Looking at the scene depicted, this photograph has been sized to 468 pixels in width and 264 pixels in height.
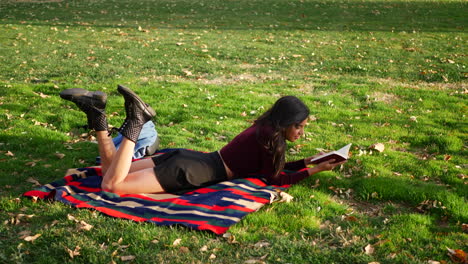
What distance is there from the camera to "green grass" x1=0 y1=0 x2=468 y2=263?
450 centimetres

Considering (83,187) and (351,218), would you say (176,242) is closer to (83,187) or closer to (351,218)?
(83,187)

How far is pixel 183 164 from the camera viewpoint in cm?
530

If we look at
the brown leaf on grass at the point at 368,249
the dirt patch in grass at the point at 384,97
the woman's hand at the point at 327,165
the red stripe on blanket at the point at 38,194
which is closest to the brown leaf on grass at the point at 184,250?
the brown leaf on grass at the point at 368,249

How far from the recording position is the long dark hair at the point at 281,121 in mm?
5113

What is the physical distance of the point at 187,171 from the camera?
5.32m

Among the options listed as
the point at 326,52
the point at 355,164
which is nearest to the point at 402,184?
the point at 355,164

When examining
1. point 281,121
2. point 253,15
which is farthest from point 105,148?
→ point 253,15

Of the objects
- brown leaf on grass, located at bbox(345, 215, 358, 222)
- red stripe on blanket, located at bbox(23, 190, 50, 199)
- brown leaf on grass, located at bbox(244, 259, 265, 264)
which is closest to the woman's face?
brown leaf on grass, located at bbox(345, 215, 358, 222)

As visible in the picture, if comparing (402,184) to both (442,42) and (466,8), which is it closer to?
(442,42)

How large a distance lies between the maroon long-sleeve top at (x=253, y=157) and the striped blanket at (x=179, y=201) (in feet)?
0.47

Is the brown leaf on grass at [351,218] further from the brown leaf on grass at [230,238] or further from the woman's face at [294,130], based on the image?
the brown leaf on grass at [230,238]

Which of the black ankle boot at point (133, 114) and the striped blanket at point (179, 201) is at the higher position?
the black ankle boot at point (133, 114)

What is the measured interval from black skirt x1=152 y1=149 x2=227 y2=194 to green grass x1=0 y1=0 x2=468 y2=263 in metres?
0.76

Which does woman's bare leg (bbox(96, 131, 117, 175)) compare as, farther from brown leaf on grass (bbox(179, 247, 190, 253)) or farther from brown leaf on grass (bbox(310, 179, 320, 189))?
brown leaf on grass (bbox(310, 179, 320, 189))
